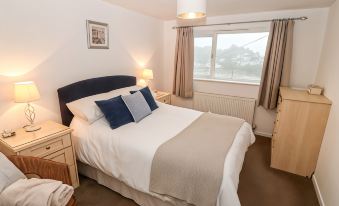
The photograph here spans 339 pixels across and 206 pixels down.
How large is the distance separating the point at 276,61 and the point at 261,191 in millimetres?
2126

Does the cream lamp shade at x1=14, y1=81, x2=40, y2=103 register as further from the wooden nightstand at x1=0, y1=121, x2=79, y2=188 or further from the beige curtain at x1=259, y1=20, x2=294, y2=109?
the beige curtain at x1=259, y1=20, x2=294, y2=109

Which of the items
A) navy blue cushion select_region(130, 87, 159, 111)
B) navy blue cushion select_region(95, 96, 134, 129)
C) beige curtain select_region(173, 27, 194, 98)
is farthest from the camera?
beige curtain select_region(173, 27, 194, 98)

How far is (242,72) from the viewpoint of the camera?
3.69 metres

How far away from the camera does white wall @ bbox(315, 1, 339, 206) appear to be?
1809 millimetres

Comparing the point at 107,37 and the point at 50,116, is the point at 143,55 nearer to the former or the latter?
the point at 107,37

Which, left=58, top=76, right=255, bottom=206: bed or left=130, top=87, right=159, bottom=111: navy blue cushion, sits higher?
left=130, top=87, right=159, bottom=111: navy blue cushion

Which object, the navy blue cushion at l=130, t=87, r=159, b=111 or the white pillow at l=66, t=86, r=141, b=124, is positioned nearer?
the white pillow at l=66, t=86, r=141, b=124

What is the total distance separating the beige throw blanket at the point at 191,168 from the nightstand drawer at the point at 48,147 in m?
1.02

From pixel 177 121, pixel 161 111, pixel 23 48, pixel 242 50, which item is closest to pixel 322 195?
pixel 177 121

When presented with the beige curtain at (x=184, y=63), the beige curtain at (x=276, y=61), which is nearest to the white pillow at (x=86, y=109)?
the beige curtain at (x=184, y=63)

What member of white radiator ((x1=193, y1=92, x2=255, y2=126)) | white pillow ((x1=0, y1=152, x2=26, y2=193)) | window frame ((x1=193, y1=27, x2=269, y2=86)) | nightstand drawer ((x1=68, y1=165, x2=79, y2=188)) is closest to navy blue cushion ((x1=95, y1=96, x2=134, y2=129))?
nightstand drawer ((x1=68, y1=165, x2=79, y2=188))

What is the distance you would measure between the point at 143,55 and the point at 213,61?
56.8 inches

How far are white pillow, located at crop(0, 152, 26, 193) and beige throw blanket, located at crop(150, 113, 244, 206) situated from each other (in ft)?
3.37

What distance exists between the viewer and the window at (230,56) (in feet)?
11.4
